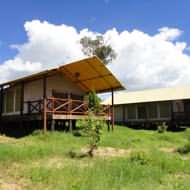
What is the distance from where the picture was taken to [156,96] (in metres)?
29.5

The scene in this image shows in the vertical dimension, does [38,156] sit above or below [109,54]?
below

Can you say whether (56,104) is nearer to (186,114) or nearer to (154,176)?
(154,176)

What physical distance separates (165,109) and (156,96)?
1717 millimetres

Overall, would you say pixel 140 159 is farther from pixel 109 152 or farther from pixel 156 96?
pixel 156 96

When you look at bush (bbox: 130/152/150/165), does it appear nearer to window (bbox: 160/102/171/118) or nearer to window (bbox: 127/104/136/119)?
window (bbox: 160/102/171/118)

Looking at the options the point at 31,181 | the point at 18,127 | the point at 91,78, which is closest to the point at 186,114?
the point at 91,78

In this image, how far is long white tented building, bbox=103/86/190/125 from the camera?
27.0 metres

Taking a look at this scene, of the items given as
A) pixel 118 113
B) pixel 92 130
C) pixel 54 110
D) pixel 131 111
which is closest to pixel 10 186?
pixel 92 130

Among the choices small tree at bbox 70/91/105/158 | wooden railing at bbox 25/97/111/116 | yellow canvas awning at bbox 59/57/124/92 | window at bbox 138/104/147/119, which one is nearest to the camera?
small tree at bbox 70/91/105/158

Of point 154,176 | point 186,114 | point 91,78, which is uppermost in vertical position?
point 91,78

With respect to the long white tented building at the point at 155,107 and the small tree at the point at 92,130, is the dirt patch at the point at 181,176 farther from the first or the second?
the long white tented building at the point at 155,107

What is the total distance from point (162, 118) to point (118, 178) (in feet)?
71.1

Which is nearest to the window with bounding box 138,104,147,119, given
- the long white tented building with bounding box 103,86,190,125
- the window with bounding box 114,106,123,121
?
the long white tented building with bounding box 103,86,190,125

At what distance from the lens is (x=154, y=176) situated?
27.1ft
